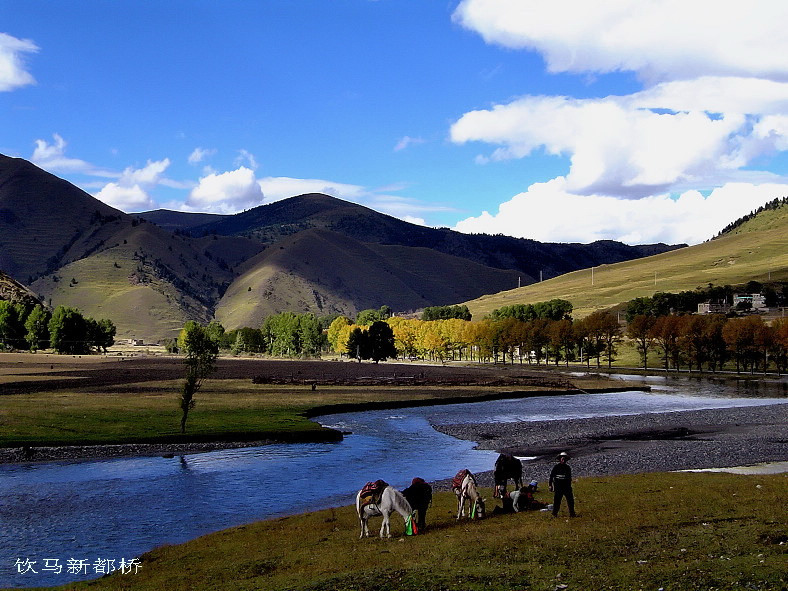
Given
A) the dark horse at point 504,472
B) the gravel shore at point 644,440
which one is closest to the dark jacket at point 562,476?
the dark horse at point 504,472

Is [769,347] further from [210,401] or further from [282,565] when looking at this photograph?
[282,565]

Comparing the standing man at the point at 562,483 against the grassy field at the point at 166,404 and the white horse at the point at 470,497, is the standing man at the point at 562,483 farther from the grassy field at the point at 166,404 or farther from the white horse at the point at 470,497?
the grassy field at the point at 166,404

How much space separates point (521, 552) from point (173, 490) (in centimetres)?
2499

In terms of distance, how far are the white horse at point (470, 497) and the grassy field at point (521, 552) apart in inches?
21.6

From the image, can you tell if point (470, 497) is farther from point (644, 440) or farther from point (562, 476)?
point (644, 440)

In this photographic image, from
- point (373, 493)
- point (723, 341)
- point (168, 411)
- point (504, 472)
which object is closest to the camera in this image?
point (373, 493)

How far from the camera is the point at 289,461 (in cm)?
5319

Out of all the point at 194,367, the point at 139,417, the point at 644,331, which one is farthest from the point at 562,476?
the point at 644,331

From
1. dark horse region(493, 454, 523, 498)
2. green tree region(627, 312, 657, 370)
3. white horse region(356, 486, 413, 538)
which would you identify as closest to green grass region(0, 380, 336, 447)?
dark horse region(493, 454, 523, 498)

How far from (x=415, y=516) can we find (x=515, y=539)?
426 centimetres

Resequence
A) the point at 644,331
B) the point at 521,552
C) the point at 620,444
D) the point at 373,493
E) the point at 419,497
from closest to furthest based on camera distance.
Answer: the point at 521,552 < the point at 373,493 < the point at 419,497 < the point at 620,444 < the point at 644,331

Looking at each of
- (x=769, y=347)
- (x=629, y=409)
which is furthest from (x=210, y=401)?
(x=769, y=347)

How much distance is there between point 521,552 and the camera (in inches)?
931

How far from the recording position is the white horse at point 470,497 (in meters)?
30.1
